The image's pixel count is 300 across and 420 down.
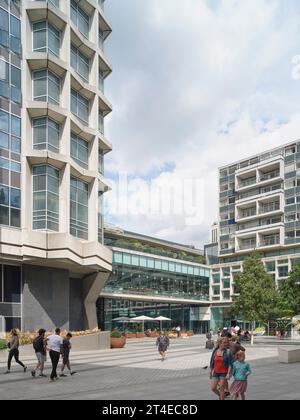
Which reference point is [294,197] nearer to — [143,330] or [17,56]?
[143,330]

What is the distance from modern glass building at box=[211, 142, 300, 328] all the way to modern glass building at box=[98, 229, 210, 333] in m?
8.29

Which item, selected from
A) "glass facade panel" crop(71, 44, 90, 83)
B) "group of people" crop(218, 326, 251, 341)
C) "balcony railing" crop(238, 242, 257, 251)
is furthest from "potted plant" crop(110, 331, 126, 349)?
"balcony railing" crop(238, 242, 257, 251)

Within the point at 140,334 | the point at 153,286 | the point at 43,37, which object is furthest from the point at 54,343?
the point at 153,286

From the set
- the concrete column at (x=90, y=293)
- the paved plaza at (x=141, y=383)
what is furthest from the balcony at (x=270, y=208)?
the paved plaza at (x=141, y=383)

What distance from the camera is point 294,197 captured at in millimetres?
89000

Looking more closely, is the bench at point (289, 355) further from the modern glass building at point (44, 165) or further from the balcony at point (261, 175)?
the balcony at point (261, 175)

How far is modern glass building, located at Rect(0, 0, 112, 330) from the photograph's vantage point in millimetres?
38625

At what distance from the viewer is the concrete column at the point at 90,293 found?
158 feet

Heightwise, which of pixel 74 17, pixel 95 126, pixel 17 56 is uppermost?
pixel 74 17

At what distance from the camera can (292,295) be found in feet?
184

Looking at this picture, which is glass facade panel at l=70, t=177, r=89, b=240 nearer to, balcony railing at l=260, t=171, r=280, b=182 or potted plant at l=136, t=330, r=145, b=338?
potted plant at l=136, t=330, r=145, b=338

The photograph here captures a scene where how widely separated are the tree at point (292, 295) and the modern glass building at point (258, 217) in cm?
2922
